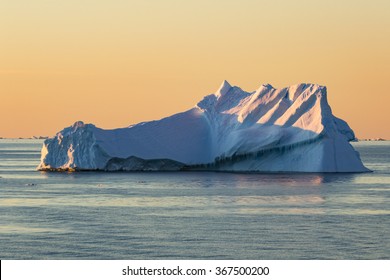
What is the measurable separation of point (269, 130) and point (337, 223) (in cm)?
2668

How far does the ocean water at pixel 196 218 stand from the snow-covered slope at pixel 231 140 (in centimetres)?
254

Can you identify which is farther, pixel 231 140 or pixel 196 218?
pixel 231 140

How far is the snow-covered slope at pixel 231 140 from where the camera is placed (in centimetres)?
6109

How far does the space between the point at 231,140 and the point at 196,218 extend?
27.0 metres

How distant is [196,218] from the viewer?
3791cm

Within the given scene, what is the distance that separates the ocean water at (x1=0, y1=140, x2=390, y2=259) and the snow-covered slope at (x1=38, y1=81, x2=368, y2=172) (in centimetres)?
254

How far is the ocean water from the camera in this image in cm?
2964

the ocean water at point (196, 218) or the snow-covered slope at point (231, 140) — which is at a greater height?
the snow-covered slope at point (231, 140)

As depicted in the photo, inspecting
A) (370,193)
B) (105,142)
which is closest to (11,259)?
(370,193)

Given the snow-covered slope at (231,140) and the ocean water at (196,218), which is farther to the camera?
the snow-covered slope at (231,140)

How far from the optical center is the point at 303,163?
202 feet

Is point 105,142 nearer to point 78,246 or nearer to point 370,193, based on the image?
point 370,193

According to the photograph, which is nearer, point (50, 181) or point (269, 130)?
point (50, 181)

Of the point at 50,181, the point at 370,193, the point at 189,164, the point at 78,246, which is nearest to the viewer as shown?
the point at 78,246
